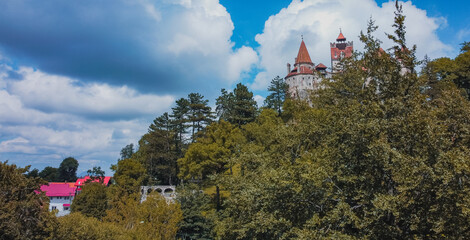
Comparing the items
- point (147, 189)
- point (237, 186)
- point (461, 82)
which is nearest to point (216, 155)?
point (147, 189)

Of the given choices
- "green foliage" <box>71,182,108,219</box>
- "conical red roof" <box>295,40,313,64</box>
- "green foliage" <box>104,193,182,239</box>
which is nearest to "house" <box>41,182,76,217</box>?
"green foliage" <box>71,182,108,219</box>

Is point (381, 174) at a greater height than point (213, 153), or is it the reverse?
point (213, 153)

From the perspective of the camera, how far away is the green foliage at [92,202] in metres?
42.0

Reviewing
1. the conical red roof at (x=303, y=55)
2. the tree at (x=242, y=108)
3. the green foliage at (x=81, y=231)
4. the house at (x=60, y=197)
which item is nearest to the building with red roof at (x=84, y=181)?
the house at (x=60, y=197)

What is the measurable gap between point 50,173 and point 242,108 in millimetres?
87929

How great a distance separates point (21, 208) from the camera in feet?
61.8

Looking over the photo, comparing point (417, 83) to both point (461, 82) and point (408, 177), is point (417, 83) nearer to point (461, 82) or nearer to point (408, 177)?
point (408, 177)

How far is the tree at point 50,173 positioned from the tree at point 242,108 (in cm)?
8205

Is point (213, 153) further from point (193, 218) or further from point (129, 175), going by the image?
point (129, 175)

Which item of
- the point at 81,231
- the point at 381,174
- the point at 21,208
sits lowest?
the point at 81,231

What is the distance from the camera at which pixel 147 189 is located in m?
50.3

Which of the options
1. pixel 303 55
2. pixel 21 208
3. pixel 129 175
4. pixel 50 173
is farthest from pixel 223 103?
pixel 50 173

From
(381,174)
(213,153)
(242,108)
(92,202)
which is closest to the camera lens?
(381,174)

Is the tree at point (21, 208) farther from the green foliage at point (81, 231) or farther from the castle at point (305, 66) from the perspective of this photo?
the castle at point (305, 66)
